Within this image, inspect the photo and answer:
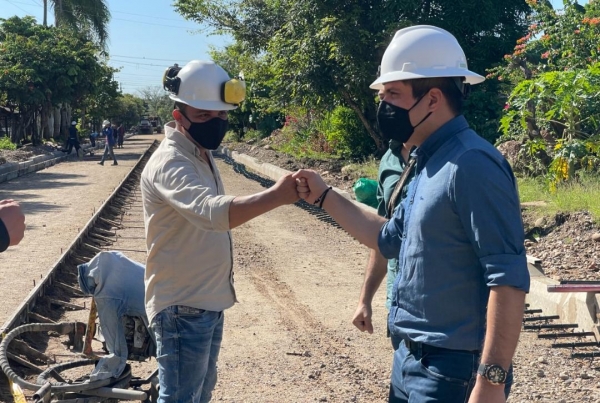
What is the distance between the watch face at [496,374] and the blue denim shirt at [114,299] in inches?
119

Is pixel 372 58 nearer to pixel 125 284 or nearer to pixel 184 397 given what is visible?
pixel 125 284

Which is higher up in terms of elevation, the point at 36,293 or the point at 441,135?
the point at 441,135

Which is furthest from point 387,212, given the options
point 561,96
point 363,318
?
point 561,96

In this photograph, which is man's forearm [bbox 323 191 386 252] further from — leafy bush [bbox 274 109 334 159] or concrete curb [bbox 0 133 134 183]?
leafy bush [bbox 274 109 334 159]

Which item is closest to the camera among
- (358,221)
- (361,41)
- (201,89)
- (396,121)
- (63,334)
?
(396,121)

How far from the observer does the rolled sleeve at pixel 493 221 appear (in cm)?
249

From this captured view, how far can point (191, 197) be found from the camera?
328 centimetres

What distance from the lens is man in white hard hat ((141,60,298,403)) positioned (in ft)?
11.2

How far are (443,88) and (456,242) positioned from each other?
593 millimetres

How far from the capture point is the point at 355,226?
3.34m

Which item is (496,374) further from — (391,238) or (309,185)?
(309,185)

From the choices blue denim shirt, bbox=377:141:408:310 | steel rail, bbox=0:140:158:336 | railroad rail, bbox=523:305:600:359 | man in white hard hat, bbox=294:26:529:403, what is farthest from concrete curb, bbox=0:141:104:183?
man in white hard hat, bbox=294:26:529:403

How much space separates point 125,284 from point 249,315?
310 centimetres

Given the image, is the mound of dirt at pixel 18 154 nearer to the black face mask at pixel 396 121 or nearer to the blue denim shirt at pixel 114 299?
the blue denim shirt at pixel 114 299
